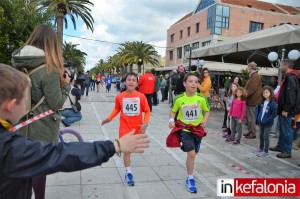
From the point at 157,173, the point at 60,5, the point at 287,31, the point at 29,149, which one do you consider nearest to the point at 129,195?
the point at 157,173

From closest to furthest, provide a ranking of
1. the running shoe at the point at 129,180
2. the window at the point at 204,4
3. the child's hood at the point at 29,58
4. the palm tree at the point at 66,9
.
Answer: the child's hood at the point at 29,58, the running shoe at the point at 129,180, the palm tree at the point at 66,9, the window at the point at 204,4

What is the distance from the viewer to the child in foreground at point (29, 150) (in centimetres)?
132

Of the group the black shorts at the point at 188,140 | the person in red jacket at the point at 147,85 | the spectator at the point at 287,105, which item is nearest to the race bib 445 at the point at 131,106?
the black shorts at the point at 188,140

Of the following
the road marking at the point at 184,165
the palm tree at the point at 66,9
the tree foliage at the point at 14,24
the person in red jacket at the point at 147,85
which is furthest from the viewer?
the palm tree at the point at 66,9

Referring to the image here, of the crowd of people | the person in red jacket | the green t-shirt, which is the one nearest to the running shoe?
the crowd of people

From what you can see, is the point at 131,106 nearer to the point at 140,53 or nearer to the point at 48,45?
the point at 48,45

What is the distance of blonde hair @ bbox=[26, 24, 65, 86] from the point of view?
277 centimetres

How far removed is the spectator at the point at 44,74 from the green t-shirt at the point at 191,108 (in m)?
1.94

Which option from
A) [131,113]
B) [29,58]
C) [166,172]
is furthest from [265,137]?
[29,58]

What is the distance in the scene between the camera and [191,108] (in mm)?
4199

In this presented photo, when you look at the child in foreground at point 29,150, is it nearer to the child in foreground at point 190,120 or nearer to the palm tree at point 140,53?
the child in foreground at point 190,120

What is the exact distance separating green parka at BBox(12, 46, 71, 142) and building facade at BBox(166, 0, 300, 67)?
3567cm

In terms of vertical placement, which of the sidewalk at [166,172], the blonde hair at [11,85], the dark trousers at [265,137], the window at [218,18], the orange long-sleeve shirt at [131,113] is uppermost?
the window at [218,18]

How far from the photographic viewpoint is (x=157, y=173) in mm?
A: 4781
